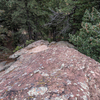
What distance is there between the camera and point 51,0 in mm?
12859

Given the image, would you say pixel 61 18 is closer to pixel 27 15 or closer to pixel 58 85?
pixel 27 15

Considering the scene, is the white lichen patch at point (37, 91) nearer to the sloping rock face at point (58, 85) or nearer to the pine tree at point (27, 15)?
the sloping rock face at point (58, 85)

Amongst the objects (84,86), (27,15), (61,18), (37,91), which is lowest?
(84,86)

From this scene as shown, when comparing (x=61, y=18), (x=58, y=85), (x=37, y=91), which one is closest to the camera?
(x=37, y=91)

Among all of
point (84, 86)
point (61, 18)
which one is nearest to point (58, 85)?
point (84, 86)

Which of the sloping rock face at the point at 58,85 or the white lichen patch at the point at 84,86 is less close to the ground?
the sloping rock face at the point at 58,85

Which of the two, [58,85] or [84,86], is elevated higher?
[58,85]

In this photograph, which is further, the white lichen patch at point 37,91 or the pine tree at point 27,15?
the pine tree at point 27,15

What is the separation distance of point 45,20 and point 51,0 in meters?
3.15

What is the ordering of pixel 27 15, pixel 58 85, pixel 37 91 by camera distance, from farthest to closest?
pixel 27 15
pixel 58 85
pixel 37 91

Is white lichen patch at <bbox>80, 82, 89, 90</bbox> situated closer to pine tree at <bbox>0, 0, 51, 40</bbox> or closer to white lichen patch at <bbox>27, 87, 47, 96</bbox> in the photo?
white lichen patch at <bbox>27, 87, 47, 96</bbox>

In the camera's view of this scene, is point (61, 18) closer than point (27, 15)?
Yes

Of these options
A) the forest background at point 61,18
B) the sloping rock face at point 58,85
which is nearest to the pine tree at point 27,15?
the forest background at point 61,18

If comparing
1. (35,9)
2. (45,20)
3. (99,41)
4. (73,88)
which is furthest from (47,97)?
(45,20)
